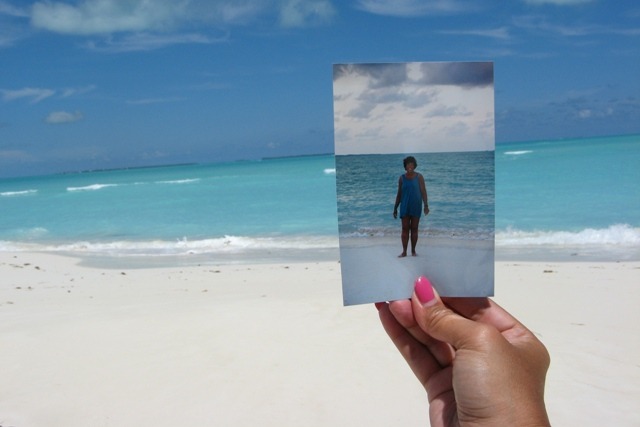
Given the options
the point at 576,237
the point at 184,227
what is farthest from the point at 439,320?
the point at 184,227

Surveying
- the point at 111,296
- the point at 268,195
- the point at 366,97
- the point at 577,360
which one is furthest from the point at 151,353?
the point at 268,195

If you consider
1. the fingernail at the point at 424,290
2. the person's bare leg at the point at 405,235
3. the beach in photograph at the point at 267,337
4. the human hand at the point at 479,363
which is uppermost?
the person's bare leg at the point at 405,235

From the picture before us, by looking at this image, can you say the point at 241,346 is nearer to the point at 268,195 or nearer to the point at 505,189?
the point at 505,189

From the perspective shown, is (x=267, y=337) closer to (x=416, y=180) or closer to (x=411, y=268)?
(x=411, y=268)

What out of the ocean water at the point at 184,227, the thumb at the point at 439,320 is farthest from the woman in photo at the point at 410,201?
the ocean water at the point at 184,227

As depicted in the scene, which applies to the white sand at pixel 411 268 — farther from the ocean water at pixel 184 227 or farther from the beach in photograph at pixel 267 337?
the ocean water at pixel 184 227

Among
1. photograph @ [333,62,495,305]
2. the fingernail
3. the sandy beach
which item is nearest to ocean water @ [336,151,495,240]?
photograph @ [333,62,495,305]
